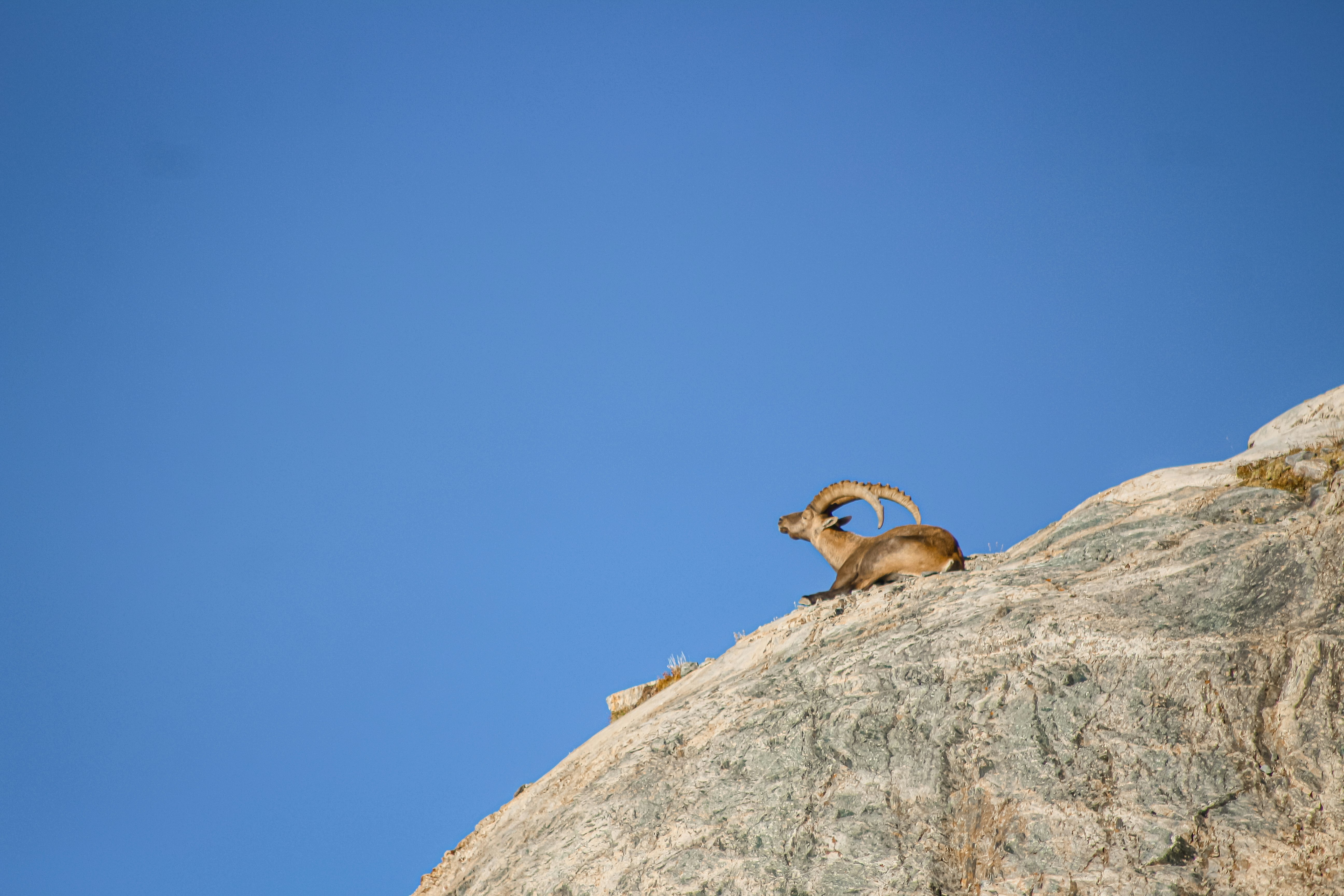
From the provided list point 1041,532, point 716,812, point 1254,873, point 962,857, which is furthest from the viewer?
point 1041,532

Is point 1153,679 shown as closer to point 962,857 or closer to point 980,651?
point 980,651

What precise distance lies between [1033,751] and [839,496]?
932 centimetres

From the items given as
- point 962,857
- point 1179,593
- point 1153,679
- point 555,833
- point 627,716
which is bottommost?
point 962,857

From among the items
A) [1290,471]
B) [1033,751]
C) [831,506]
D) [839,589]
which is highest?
[831,506]

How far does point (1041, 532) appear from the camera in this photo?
40.3 feet

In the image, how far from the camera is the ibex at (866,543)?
13422 mm

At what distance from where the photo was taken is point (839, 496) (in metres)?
16.6

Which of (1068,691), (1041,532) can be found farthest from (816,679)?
(1041,532)

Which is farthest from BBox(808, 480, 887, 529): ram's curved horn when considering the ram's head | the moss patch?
the moss patch

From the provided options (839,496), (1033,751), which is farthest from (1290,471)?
(839,496)

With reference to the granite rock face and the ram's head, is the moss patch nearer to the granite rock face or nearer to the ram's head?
the granite rock face

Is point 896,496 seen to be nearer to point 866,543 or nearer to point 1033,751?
point 866,543

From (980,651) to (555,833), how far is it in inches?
149

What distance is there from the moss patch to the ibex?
138 inches
